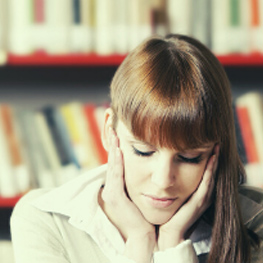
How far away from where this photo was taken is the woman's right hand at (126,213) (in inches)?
45.6

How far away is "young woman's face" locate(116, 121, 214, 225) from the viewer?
3.55ft

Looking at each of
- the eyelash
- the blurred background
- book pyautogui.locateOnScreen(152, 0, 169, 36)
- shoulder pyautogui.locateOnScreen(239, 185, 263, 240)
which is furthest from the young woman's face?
book pyautogui.locateOnScreen(152, 0, 169, 36)

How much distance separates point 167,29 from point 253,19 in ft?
1.03

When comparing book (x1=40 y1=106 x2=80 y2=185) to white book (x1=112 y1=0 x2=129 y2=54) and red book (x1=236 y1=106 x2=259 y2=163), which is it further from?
red book (x1=236 y1=106 x2=259 y2=163)

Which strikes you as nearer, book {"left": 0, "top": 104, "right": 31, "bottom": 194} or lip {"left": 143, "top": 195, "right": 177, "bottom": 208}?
lip {"left": 143, "top": 195, "right": 177, "bottom": 208}

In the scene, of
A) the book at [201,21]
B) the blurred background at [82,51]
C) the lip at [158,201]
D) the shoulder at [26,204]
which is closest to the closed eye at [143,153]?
the lip at [158,201]

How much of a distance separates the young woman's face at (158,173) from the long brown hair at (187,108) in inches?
1.3

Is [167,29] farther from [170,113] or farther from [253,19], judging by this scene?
[170,113]

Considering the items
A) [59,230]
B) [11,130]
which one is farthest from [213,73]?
[11,130]

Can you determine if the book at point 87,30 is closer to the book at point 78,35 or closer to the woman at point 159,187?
the book at point 78,35

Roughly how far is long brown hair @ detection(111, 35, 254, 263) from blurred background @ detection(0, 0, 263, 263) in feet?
1.59

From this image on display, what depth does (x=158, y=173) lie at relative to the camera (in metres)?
1.08

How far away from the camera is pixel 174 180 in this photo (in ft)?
3.61

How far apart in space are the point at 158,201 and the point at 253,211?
0.32 metres
